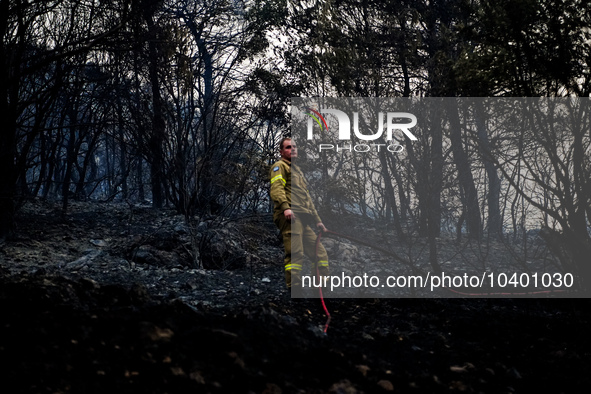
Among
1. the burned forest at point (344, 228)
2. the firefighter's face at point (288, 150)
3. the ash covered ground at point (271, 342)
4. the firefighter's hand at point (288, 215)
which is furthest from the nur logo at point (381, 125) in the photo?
the ash covered ground at point (271, 342)

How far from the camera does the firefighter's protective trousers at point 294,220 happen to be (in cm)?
A: 468

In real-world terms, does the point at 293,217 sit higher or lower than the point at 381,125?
lower

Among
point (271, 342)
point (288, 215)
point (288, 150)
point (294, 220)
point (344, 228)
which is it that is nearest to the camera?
point (271, 342)

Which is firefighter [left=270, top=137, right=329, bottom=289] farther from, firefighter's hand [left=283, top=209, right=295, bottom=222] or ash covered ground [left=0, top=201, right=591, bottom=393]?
ash covered ground [left=0, top=201, right=591, bottom=393]

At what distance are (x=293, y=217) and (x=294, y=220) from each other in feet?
0.10

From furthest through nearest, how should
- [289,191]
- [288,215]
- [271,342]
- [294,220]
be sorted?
[289,191] → [294,220] → [288,215] → [271,342]

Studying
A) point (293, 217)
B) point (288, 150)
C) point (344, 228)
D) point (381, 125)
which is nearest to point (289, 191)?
point (288, 150)

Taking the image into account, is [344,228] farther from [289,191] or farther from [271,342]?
[271,342]

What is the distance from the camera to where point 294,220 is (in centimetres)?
454

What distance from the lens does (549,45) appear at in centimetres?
534

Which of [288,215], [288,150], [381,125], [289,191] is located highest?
[381,125]

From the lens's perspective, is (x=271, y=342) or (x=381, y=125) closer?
(x=271, y=342)

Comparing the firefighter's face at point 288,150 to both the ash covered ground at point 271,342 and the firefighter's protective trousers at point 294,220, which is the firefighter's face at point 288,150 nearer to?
the firefighter's protective trousers at point 294,220

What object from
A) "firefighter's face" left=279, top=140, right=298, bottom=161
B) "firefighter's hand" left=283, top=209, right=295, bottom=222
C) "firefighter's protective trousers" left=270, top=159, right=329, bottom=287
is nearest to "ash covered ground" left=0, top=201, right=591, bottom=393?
"firefighter's protective trousers" left=270, top=159, right=329, bottom=287
